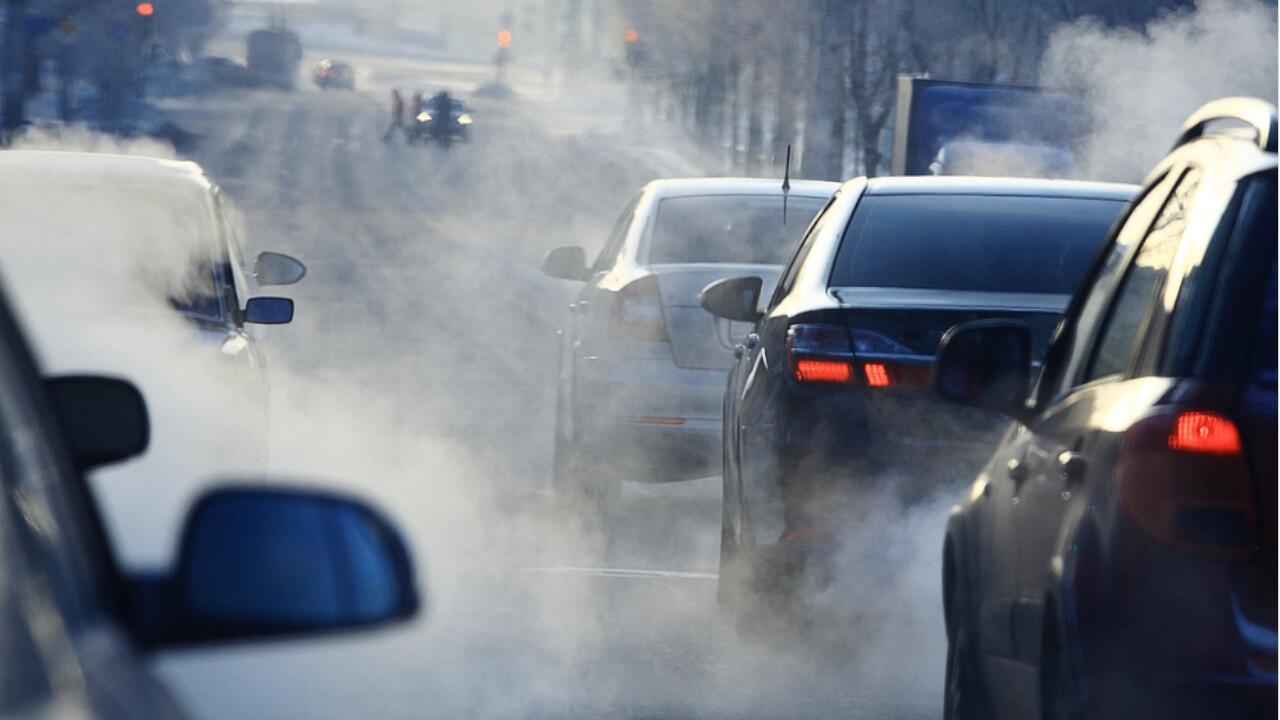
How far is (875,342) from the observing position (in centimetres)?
639

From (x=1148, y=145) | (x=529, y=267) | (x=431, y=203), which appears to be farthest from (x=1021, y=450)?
(x=431, y=203)

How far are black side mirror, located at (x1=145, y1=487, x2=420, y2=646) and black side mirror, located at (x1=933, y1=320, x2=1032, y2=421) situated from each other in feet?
7.64

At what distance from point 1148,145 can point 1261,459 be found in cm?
3128

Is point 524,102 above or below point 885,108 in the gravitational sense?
below

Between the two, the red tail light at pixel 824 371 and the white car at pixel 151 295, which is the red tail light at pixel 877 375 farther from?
the white car at pixel 151 295

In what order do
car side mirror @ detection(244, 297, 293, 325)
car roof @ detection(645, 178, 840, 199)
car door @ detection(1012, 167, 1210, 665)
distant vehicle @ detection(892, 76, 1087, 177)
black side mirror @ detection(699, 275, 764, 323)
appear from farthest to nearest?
distant vehicle @ detection(892, 76, 1087, 177), car roof @ detection(645, 178, 840, 199), black side mirror @ detection(699, 275, 764, 323), car side mirror @ detection(244, 297, 293, 325), car door @ detection(1012, 167, 1210, 665)

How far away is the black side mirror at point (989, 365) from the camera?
431cm

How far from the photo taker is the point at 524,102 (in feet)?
410

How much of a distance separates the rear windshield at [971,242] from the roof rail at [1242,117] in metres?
2.65

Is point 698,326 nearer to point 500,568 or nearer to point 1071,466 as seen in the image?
point 500,568

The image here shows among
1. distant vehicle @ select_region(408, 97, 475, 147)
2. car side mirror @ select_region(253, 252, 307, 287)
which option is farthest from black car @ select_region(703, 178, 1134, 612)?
distant vehicle @ select_region(408, 97, 475, 147)

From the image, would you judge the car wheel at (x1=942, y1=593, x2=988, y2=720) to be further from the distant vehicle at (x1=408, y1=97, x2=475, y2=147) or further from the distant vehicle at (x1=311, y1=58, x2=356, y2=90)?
the distant vehicle at (x1=311, y1=58, x2=356, y2=90)

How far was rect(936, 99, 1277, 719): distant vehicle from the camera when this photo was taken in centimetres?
310

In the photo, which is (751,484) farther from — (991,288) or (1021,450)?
(1021,450)
